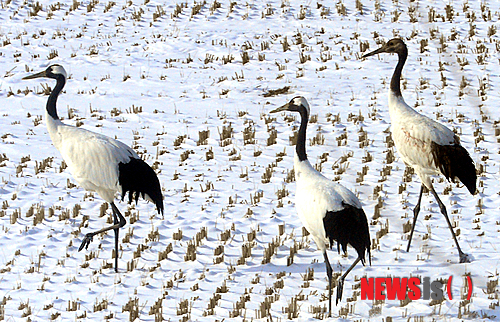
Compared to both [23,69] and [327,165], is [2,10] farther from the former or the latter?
[327,165]

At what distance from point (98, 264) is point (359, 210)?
10.6 feet

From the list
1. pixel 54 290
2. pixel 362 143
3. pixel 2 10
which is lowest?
pixel 54 290

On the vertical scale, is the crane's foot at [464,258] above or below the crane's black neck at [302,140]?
below

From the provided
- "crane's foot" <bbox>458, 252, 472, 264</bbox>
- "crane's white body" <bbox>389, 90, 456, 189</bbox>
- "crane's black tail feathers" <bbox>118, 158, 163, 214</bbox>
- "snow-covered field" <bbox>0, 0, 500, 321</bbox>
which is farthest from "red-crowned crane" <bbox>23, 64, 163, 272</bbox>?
"crane's foot" <bbox>458, 252, 472, 264</bbox>

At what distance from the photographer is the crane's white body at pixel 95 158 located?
8281 millimetres

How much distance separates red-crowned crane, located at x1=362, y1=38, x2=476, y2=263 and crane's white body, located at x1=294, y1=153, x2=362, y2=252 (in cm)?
155

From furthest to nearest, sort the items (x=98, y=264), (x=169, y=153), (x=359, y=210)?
(x=169, y=153) < (x=98, y=264) < (x=359, y=210)

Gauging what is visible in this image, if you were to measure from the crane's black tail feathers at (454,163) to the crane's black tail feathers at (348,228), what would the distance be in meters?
1.76

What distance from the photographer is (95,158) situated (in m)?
8.33

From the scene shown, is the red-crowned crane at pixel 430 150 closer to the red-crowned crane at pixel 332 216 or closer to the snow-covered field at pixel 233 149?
the snow-covered field at pixel 233 149

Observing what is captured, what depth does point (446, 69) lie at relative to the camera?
1486 cm

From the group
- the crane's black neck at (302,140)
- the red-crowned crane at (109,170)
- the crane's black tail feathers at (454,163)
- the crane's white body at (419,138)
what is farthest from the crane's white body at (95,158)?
the crane's black tail feathers at (454,163)

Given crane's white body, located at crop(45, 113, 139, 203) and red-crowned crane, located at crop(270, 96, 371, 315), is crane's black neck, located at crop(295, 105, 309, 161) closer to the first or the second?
red-crowned crane, located at crop(270, 96, 371, 315)

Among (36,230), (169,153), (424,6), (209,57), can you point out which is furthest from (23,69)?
(424,6)
